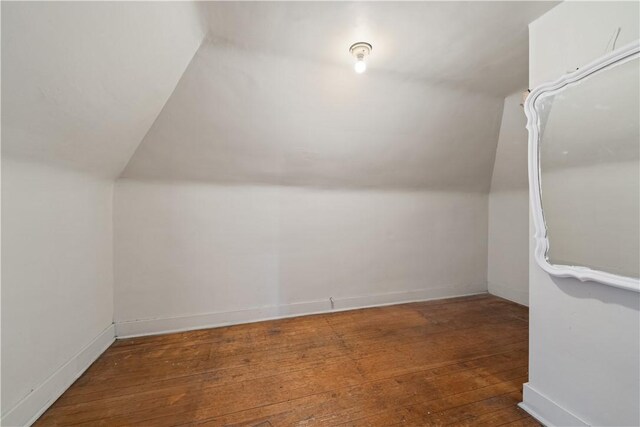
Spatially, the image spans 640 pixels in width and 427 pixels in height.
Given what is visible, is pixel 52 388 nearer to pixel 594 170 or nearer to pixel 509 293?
pixel 594 170

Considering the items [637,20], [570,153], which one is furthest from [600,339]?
[637,20]

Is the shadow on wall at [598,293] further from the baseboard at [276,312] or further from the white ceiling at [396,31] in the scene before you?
the baseboard at [276,312]

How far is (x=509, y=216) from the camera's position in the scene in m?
3.03

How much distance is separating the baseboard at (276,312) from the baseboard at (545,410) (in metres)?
1.57

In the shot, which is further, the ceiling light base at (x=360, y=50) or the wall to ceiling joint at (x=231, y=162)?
the ceiling light base at (x=360, y=50)

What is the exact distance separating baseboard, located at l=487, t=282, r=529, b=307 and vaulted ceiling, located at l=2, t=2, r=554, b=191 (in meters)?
1.65

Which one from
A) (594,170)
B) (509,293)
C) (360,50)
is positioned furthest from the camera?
(509,293)

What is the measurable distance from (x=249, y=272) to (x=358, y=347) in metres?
1.25

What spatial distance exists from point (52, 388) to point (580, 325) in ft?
9.40

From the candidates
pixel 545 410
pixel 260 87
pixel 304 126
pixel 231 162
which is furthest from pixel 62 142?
pixel 545 410

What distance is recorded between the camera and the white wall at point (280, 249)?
221 centimetres

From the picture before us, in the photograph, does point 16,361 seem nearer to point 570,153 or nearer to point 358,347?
point 358,347

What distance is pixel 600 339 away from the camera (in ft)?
3.67

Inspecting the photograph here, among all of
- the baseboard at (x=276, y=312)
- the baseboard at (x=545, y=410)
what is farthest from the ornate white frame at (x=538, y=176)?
the baseboard at (x=276, y=312)
